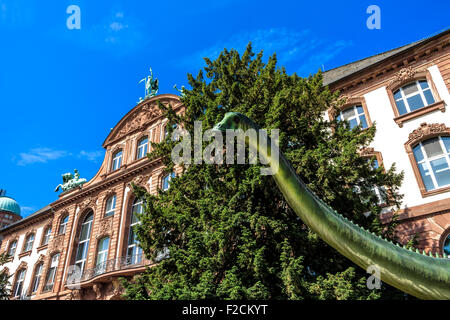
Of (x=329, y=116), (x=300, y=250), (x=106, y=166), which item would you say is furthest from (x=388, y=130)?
(x=106, y=166)

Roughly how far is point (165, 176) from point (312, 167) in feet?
42.8

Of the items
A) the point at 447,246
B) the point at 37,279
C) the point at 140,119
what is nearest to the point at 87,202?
the point at 140,119

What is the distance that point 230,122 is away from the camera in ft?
14.9

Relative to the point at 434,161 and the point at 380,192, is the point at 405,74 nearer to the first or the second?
the point at 434,161

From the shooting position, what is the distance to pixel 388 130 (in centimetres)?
1473

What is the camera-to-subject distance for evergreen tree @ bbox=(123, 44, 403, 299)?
327 inches

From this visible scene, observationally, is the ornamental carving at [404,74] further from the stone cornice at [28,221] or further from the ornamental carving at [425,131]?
the stone cornice at [28,221]

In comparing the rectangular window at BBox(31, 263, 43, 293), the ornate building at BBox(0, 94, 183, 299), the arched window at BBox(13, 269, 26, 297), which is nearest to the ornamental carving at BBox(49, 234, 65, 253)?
the ornate building at BBox(0, 94, 183, 299)

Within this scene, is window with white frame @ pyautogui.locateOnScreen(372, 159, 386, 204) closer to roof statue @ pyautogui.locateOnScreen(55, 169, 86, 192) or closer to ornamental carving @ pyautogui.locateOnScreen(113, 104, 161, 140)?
ornamental carving @ pyautogui.locateOnScreen(113, 104, 161, 140)

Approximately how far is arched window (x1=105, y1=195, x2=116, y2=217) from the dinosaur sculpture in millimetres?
20151

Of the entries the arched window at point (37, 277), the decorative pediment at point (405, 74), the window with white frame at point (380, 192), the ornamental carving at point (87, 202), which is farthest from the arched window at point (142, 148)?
the decorative pediment at point (405, 74)

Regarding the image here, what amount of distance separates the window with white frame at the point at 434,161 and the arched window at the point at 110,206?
1786cm
